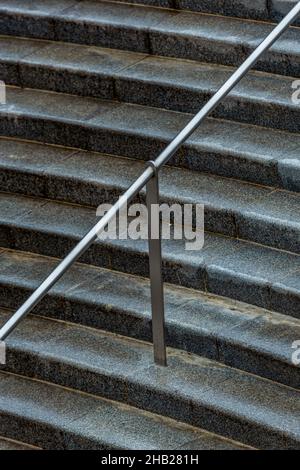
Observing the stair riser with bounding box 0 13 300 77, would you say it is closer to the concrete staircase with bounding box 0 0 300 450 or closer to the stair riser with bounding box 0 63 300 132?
the concrete staircase with bounding box 0 0 300 450

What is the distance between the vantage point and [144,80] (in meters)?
7.40

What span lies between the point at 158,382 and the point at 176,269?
67 cm

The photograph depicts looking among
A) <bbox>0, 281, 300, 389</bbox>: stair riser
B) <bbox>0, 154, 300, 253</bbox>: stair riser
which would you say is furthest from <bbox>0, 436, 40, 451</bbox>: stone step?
<bbox>0, 154, 300, 253</bbox>: stair riser

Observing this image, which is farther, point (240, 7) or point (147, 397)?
point (240, 7)

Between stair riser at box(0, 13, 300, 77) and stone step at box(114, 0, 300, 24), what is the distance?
292mm

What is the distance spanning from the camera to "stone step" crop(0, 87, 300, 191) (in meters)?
6.72

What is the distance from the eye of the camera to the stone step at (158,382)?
228 inches

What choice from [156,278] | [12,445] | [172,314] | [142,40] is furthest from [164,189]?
[12,445]

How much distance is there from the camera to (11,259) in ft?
23.4

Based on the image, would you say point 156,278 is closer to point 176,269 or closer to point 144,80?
point 176,269

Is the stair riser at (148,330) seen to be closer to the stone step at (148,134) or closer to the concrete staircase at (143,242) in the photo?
the concrete staircase at (143,242)

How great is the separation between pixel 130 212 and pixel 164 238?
251mm

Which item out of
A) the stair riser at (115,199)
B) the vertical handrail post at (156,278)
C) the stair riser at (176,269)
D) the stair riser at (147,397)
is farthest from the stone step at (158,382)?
the stair riser at (115,199)

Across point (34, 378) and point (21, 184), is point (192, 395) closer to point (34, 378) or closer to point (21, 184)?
point (34, 378)
